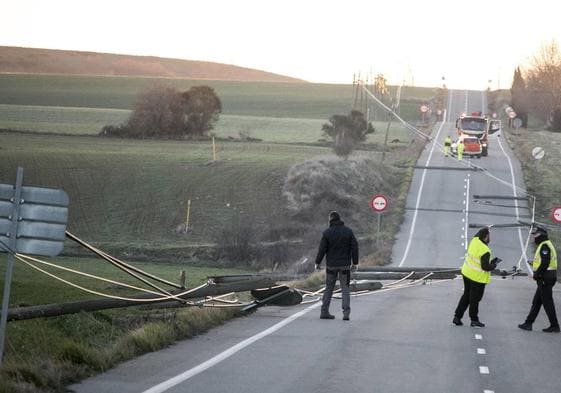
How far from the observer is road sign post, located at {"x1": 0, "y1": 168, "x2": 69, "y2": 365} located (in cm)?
1151

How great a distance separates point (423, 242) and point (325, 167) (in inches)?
574

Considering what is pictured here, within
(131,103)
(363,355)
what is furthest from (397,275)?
(131,103)

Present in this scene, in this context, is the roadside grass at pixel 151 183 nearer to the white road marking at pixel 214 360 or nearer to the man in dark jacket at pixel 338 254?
the man in dark jacket at pixel 338 254

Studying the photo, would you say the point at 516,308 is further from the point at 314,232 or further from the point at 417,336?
the point at 314,232

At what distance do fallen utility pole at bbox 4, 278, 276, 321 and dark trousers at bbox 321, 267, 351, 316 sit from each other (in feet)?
4.59

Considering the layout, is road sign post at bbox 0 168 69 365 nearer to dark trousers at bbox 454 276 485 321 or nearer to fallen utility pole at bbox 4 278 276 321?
fallen utility pole at bbox 4 278 276 321

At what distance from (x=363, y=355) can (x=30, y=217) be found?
17.5ft

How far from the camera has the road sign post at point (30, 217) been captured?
453 inches

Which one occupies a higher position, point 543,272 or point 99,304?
point 543,272

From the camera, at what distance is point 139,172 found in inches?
2894

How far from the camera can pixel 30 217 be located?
11.6 m

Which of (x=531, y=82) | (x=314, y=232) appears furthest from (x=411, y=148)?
(x=531, y=82)

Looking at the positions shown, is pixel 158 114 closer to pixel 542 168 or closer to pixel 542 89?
pixel 542 168

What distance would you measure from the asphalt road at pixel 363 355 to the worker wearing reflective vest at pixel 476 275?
0.31 metres
